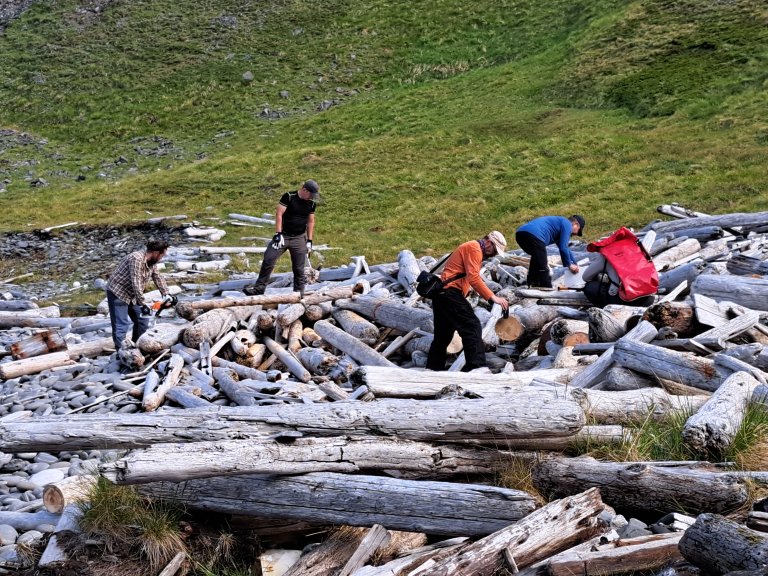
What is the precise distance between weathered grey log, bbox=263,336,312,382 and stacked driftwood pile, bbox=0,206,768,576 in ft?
0.21

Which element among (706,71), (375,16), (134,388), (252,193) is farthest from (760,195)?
(375,16)

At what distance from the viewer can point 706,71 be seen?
3450 cm

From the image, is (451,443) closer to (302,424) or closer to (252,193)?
(302,424)

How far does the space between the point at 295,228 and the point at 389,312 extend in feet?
9.93

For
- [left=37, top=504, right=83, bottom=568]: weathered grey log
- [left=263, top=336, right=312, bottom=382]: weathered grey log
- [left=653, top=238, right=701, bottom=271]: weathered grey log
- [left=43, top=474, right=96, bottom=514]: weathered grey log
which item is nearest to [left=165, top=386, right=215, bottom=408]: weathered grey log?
[left=263, top=336, right=312, bottom=382]: weathered grey log

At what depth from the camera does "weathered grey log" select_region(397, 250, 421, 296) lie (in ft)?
46.4

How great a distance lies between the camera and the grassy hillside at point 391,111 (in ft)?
86.9

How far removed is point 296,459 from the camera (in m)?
6.22

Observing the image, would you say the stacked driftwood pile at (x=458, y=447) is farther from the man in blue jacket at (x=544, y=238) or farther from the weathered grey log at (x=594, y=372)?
the man in blue jacket at (x=544, y=238)

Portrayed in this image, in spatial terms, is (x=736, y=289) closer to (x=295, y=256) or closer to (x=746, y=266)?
(x=746, y=266)

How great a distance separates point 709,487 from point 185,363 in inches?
310

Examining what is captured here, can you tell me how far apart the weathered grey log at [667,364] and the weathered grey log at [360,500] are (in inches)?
133

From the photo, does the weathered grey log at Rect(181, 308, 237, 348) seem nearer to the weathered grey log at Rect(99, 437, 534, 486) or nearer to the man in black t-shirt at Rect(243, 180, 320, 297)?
the man in black t-shirt at Rect(243, 180, 320, 297)

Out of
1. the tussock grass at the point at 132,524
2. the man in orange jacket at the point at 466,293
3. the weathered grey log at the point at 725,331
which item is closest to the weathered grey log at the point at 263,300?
the man in orange jacket at the point at 466,293
